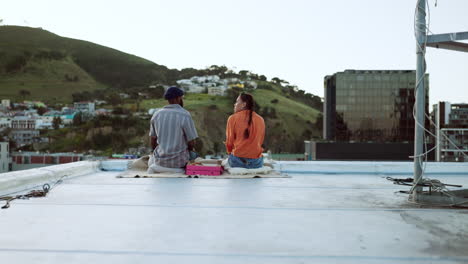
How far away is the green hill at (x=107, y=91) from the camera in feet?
297

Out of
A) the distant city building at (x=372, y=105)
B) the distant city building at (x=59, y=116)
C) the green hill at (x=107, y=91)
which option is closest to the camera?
the distant city building at (x=372, y=105)

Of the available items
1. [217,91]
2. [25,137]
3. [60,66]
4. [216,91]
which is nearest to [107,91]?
[60,66]

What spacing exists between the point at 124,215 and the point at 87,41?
126029mm

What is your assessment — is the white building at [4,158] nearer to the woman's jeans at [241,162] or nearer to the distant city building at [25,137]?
the distant city building at [25,137]

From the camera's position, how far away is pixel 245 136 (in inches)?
195

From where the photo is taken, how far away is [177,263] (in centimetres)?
159

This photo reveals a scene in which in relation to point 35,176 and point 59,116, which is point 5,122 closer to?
point 59,116

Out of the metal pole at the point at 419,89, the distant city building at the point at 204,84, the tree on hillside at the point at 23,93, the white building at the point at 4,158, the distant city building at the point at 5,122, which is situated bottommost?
the white building at the point at 4,158

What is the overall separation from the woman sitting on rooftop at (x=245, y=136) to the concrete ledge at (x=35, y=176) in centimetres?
167

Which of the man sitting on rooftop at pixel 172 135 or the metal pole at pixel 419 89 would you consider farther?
the man sitting on rooftop at pixel 172 135

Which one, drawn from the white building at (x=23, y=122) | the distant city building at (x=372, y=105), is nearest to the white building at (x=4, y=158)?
the white building at (x=23, y=122)

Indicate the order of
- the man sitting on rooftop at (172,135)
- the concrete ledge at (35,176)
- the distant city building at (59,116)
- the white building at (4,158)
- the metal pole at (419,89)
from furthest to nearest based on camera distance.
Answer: the distant city building at (59,116) < the white building at (4,158) < the man sitting on rooftop at (172,135) < the concrete ledge at (35,176) < the metal pole at (419,89)

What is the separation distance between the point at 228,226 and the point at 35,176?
2320 mm

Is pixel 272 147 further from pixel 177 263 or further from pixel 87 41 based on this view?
pixel 177 263
